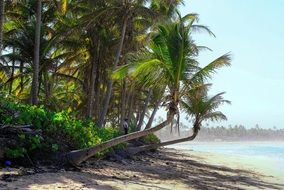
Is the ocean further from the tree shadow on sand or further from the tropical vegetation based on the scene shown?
the tropical vegetation

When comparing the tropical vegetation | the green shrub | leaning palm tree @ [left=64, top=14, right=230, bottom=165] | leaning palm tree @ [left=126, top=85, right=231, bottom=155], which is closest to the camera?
the green shrub

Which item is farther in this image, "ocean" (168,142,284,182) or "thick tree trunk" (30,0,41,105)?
"ocean" (168,142,284,182)

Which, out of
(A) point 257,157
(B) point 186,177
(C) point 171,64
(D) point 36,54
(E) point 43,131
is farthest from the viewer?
(A) point 257,157

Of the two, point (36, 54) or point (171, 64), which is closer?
point (171, 64)

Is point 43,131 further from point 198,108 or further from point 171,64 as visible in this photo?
point 198,108

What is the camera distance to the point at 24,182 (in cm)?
724

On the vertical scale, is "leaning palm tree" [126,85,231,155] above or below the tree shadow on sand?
above

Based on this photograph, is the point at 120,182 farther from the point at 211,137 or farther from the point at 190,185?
the point at 211,137

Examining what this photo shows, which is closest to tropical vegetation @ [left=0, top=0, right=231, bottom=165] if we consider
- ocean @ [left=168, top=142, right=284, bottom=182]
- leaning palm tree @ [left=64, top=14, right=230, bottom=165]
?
leaning palm tree @ [left=64, top=14, right=230, bottom=165]

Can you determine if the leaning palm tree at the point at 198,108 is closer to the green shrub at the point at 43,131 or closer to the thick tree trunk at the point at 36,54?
the thick tree trunk at the point at 36,54

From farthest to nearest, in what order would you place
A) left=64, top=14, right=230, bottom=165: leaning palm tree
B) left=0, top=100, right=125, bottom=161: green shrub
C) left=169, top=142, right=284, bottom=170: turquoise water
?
Result: 1. left=169, top=142, right=284, bottom=170: turquoise water
2. left=64, top=14, right=230, bottom=165: leaning palm tree
3. left=0, top=100, right=125, bottom=161: green shrub

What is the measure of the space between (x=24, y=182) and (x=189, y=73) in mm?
6476

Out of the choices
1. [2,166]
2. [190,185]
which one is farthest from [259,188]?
[2,166]

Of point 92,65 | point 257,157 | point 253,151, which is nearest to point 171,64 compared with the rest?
point 92,65
